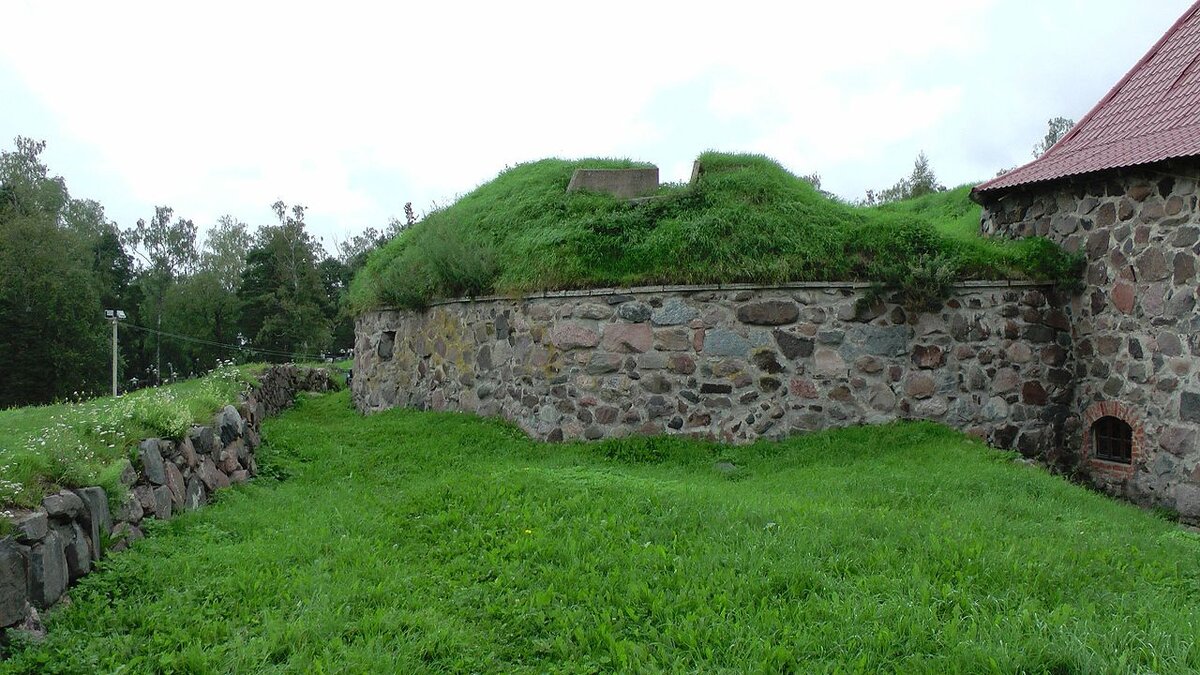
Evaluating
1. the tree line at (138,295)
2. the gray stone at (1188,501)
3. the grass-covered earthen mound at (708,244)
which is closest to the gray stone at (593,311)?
the grass-covered earthen mound at (708,244)

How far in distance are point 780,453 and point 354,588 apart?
5428 millimetres

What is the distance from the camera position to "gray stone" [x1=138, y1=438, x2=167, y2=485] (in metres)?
5.64

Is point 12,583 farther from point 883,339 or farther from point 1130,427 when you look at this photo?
point 1130,427

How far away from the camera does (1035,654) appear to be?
3.41 metres

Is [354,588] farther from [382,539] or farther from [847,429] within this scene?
[847,429]

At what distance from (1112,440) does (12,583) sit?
1053 centimetres

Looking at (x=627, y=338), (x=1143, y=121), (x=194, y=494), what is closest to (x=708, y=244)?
(x=627, y=338)

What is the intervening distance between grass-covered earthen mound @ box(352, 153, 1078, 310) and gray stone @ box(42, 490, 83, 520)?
5928 millimetres

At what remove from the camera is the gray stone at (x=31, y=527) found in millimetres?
3904

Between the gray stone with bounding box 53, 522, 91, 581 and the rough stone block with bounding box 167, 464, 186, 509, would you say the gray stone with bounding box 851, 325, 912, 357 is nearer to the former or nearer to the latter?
the rough stone block with bounding box 167, 464, 186, 509

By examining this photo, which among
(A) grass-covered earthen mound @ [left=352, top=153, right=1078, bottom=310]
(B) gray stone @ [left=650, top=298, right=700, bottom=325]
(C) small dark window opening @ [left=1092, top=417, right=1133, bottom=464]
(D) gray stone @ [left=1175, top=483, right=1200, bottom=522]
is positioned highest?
(A) grass-covered earthen mound @ [left=352, top=153, right=1078, bottom=310]

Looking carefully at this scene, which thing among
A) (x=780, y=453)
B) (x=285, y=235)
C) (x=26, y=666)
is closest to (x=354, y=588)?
(x=26, y=666)

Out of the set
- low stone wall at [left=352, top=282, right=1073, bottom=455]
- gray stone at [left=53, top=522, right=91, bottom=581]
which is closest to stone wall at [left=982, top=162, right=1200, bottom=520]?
low stone wall at [left=352, top=282, right=1073, bottom=455]

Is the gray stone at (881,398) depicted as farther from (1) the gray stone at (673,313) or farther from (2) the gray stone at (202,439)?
(2) the gray stone at (202,439)
